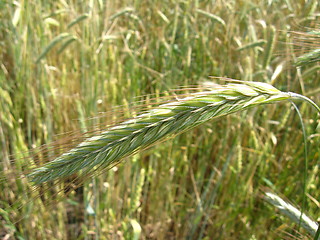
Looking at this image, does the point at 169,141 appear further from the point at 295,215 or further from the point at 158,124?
the point at 158,124

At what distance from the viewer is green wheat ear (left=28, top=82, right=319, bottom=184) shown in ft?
2.05

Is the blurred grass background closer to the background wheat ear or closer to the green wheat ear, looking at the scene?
the background wheat ear

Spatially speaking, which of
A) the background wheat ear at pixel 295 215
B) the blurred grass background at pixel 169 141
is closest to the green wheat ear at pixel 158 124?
the background wheat ear at pixel 295 215

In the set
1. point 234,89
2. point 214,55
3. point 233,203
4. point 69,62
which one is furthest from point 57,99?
point 234,89

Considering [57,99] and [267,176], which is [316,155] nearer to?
[267,176]

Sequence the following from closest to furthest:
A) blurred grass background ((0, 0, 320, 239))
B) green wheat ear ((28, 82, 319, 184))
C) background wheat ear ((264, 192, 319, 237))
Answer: green wheat ear ((28, 82, 319, 184)) < background wheat ear ((264, 192, 319, 237)) < blurred grass background ((0, 0, 320, 239))

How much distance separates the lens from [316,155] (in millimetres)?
1355

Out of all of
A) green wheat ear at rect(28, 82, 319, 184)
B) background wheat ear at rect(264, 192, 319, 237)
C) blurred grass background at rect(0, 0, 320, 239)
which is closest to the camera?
green wheat ear at rect(28, 82, 319, 184)

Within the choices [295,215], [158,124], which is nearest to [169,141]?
[295,215]

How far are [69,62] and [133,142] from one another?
129 cm

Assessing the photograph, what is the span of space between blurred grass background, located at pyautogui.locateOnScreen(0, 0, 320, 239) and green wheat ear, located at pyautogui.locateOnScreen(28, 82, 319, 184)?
60 centimetres

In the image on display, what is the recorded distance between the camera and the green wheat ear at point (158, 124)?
625 millimetres

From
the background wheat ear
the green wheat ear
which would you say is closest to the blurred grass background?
the background wheat ear

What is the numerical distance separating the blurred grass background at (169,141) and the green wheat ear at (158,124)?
1.98 feet
